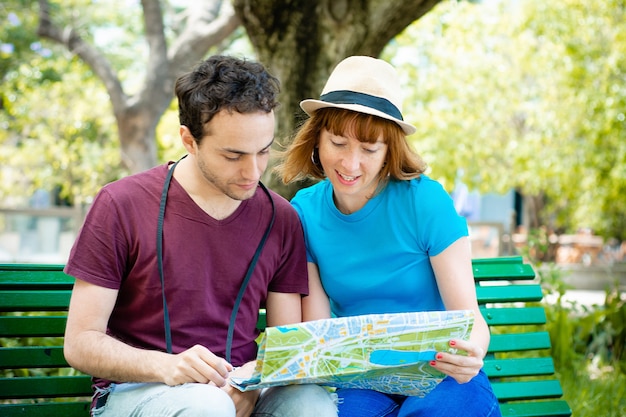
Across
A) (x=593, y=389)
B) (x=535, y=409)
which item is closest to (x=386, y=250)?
(x=535, y=409)

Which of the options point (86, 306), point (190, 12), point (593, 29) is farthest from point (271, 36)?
point (593, 29)

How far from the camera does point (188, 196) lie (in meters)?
2.66

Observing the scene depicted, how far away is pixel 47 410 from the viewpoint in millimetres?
2947

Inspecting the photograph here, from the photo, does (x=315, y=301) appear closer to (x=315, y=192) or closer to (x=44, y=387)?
(x=315, y=192)

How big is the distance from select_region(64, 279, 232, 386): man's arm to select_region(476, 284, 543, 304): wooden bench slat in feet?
5.10

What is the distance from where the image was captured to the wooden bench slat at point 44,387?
2922 millimetres

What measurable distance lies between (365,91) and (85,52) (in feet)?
27.9

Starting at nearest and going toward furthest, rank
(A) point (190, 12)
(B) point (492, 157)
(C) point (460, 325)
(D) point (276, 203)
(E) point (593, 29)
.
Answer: (C) point (460, 325), (D) point (276, 203), (A) point (190, 12), (E) point (593, 29), (B) point (492, 157)

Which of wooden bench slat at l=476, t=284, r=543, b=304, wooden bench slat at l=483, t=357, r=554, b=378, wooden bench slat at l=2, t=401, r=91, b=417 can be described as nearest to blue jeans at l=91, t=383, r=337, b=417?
wooden bench slat at l=2, t=401, r=91, b=417

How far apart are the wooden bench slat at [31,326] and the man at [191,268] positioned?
0.53m

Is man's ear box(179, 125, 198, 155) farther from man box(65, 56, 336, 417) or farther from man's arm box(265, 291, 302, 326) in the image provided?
man's arm box(265, 291, 302, 326)

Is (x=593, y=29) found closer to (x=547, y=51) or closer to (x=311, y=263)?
(x=547, y=51)

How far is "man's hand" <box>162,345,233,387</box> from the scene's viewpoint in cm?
232

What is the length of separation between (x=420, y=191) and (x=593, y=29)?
11.5m
